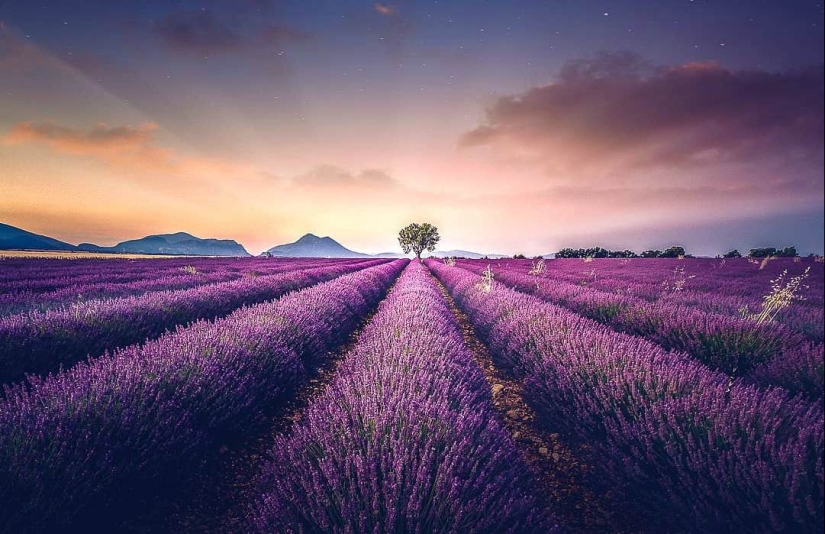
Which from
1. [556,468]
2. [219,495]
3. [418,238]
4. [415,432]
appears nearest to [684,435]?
[556,468]

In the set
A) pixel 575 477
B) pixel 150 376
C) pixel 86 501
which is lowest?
pixel 575 477


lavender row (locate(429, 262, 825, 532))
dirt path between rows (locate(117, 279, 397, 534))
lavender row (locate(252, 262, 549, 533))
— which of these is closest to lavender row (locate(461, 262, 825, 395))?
lavender row (locate(429, 262, 825, 532))

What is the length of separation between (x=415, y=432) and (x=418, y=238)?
2724 inches

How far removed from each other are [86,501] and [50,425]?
44 centimetres

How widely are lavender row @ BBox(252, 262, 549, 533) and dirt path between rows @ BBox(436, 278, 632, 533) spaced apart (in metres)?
0.40

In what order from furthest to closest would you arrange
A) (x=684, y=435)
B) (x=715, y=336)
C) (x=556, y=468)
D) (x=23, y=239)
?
(x=23, y=239), (x=715, y=336), (x=556, y=468), (x=684, y=435)

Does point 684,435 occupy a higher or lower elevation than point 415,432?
lower

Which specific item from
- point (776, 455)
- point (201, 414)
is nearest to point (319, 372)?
point (201, 414)

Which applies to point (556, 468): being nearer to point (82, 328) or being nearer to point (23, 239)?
point (82, 328)

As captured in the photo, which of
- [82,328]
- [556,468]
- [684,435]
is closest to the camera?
[684,435]

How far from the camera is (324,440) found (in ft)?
5.49

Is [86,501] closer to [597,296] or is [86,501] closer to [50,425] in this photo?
[50,425]

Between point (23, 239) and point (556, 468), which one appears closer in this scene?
point (556, 468)

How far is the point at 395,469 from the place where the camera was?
4.62 ft
